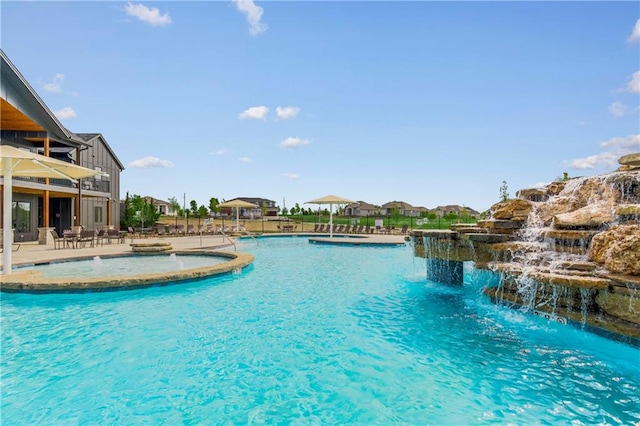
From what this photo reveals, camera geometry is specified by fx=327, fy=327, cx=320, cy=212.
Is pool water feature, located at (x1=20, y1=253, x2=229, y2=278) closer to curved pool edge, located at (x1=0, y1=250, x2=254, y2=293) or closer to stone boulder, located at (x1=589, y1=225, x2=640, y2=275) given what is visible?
curved pool edge, located at (x1=0, y1=250, x2=254, y2=293)

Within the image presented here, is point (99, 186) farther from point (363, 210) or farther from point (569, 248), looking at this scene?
point (363, 210)

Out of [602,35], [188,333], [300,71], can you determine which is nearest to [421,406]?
[188,333]

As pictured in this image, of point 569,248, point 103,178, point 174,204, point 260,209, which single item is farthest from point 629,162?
point 174,204

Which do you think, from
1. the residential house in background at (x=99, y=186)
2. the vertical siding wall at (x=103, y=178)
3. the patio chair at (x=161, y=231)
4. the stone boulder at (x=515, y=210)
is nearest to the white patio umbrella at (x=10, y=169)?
the stone boulder at (x=515, y=210)

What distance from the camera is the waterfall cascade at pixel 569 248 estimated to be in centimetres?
437

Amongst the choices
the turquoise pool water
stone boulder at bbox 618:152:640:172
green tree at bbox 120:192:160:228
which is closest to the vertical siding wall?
green tree at bbox 120:192:160:228

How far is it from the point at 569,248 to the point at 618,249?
1.24 m

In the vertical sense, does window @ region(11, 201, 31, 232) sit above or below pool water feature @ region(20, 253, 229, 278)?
above

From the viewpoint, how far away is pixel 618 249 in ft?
14.9

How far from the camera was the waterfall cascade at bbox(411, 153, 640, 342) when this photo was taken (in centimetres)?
437

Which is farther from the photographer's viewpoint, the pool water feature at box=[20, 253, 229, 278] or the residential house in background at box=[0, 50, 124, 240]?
the residential house in background at box=[0, 50, 124, 240]

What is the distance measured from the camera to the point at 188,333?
4809 mm

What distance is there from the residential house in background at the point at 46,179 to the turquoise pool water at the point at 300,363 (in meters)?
10.3

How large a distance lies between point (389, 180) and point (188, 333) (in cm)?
3482
